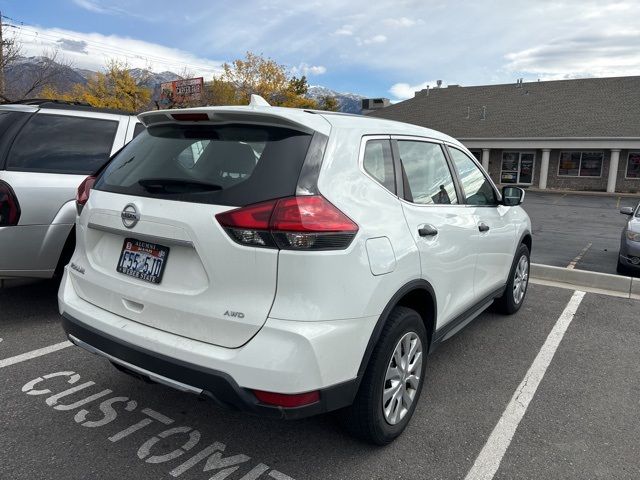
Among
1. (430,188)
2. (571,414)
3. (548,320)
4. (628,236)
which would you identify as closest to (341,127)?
(430,188)

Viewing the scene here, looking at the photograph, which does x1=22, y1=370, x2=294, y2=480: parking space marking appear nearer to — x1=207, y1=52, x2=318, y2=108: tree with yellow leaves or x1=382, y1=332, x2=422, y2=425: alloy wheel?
x1=382, y1=332, x2=422, y2=425: alloy wheel

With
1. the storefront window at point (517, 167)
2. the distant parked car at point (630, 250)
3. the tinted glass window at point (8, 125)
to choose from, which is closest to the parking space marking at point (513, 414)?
the distant parked car at point (630, 250)

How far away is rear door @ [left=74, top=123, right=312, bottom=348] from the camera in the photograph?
220 cm

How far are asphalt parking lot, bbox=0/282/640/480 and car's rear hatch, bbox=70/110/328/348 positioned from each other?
77 cm

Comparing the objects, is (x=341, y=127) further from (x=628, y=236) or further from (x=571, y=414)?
(x=628, y=236)

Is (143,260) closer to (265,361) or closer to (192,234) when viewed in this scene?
Result: (192,234)

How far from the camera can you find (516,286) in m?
5.10

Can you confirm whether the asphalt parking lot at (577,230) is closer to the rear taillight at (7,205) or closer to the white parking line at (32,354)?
the white parking line at (32,354)

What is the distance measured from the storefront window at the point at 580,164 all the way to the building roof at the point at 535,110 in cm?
160

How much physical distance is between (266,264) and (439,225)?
1341 millimetres

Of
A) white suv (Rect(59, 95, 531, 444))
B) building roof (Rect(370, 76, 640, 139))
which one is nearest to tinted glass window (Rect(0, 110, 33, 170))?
white suv (Rect(59, 95, 531, 444))

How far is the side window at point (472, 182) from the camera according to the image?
379 centimetres

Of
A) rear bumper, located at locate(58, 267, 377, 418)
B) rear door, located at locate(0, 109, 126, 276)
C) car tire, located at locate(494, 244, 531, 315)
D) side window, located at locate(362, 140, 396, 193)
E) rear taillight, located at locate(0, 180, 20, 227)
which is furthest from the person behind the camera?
car tire, located at locate(494, 244, 531, 315)

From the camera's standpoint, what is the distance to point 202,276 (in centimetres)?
229
